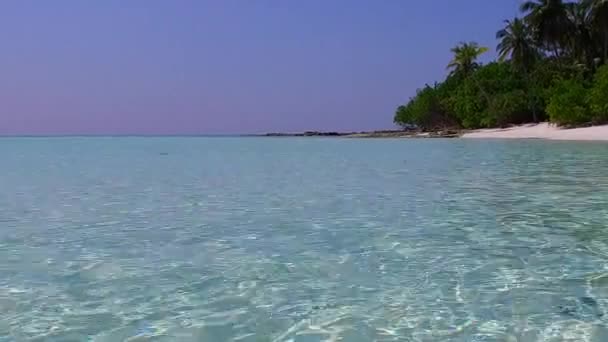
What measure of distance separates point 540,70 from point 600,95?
1747cm

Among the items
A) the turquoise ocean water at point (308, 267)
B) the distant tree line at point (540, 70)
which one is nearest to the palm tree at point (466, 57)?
the distant tree line at point (540, 70)

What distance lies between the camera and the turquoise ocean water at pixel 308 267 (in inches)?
129

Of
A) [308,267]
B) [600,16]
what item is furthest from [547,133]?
[308,267]

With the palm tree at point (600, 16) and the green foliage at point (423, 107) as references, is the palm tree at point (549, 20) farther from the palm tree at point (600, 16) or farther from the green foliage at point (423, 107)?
the green foliage at point (423, 107)

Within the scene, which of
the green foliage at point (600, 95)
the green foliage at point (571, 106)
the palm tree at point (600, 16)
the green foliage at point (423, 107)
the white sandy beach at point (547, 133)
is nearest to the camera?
the white sandy beach at point (547, 133)

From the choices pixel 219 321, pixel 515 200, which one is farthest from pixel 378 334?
pixel 515 200

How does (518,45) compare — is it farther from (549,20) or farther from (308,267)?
(308,267)

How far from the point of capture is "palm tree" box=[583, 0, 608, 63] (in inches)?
1539

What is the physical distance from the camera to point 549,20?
145ft

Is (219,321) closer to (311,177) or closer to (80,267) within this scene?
(80,267)

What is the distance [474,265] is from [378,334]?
1.64 meters

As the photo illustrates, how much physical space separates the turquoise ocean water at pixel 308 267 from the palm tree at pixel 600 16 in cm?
3521

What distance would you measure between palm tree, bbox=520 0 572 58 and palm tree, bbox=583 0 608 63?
69.2 inches

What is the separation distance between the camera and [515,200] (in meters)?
8.27
